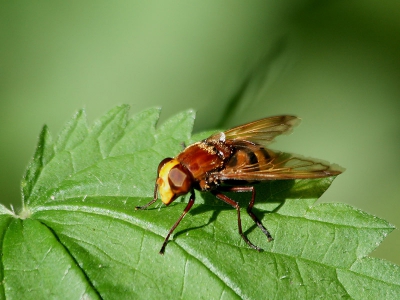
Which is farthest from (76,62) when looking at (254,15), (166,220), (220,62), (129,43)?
(166,220)

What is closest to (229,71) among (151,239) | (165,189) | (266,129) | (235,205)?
(266,129)

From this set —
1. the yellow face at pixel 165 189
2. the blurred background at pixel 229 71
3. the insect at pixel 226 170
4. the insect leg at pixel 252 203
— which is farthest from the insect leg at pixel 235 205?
the blurred background at pixel 229 71

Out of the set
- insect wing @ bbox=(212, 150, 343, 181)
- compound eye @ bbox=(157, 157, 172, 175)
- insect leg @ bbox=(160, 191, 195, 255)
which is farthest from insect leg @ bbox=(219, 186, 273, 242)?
compound eye @ bbox=(157, 157, 172, 175)

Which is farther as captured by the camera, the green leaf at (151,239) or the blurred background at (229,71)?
the blurred background at (229,71)

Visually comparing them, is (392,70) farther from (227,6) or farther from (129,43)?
(129,43)

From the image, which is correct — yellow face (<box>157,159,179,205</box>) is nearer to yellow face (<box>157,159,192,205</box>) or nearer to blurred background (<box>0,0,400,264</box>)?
yellow face (<box>157,159,192,205</box>)

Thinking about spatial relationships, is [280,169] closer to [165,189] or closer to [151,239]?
[165,189]

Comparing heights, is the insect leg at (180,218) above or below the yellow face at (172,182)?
below

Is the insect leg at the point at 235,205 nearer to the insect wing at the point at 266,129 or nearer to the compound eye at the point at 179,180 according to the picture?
the compound eye at the point at 179,180
